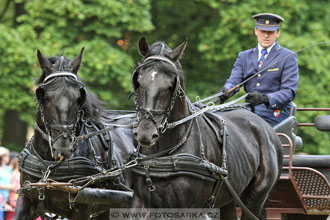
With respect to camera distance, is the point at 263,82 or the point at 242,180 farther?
the point at 263,82

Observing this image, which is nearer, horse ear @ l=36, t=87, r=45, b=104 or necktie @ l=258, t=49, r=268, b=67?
horse ear @ l=36, t=87, r=45, b=104

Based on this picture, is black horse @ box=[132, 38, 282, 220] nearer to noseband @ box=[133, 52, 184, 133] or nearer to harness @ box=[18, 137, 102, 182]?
noseband @ box=[133, 52, 184, 133]

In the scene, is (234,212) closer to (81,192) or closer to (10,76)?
(81,192)

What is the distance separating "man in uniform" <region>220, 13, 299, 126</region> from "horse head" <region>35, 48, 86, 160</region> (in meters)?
1.94

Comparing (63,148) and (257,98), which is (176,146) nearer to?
(63,148)

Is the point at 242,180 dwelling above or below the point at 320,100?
below

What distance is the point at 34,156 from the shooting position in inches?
220

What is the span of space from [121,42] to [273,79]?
7.19 metres

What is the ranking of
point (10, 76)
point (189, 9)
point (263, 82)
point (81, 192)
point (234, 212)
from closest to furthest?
point (81, 192)
point (234, 212)
point (263, 82)
point (10, 76)
point (189, 9)

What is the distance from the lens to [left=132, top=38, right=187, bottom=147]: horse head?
16.2ft

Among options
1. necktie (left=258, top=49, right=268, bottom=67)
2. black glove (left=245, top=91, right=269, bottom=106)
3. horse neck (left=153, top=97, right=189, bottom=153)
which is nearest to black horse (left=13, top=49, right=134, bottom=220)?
horse neck (left=153, top=97, right=189, bottom=153)

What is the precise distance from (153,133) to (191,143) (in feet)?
2.05

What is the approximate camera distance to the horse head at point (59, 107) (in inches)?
206

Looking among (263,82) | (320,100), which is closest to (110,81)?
(320,100)
